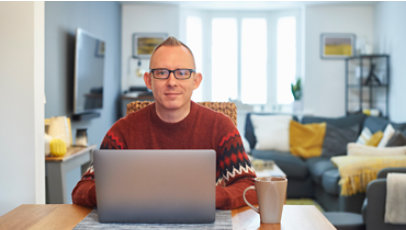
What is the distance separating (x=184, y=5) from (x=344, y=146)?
316 cm

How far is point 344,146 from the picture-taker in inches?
192

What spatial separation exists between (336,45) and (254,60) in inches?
49.4

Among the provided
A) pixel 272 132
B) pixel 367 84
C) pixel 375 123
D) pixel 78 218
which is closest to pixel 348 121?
pixel 375 123

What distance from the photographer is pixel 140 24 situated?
660 cm

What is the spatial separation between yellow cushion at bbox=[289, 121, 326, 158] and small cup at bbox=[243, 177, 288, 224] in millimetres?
3987

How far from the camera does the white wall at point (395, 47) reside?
5.12 m

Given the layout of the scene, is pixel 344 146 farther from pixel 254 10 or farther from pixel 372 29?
pixel 254 10

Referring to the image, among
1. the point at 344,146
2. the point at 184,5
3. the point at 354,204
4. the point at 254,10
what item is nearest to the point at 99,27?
the point at 184,5

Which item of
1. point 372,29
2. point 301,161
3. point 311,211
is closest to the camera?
point 311,211

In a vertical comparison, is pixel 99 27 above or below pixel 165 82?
above

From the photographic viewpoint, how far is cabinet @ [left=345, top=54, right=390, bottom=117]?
573cm

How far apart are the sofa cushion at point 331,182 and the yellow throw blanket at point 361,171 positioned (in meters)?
0.27

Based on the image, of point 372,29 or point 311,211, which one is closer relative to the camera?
point 311,211

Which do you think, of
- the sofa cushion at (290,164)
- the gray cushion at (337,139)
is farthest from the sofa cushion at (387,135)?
the sofa cushion at (290,164)
